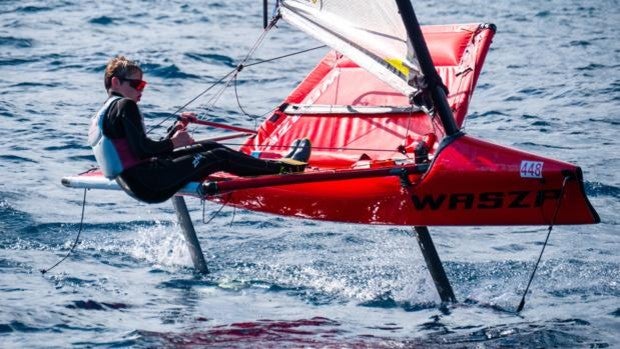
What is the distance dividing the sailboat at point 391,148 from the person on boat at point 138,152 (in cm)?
21

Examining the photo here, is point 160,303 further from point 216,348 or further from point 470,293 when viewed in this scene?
point 470,293

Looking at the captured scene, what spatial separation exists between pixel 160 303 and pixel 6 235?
197cm

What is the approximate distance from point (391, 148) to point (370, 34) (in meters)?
1.02

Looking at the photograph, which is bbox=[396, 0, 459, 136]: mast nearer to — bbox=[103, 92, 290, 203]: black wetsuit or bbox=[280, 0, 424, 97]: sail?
bbox=[280, 0, 424, 97]: sail

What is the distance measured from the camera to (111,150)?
7195mm

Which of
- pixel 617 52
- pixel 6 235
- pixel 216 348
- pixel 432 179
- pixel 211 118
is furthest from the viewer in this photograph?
pixel 617 52

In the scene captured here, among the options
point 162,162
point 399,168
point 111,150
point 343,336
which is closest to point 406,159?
point 399,168

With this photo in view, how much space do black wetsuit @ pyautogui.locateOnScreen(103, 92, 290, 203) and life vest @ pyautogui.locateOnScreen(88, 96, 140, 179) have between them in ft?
0.12

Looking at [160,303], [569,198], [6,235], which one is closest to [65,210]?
[6,235]

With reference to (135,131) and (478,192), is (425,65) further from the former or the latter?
(135,131)

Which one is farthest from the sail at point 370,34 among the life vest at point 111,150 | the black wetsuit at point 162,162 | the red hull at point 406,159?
the life vest at point 111,150

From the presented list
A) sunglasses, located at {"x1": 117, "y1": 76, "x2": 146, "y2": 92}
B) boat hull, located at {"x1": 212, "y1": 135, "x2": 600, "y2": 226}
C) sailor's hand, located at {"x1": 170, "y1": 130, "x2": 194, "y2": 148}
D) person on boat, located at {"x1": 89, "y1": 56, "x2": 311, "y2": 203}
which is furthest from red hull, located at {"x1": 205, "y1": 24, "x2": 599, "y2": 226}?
sunglasses, located at {"x1": 117, "y1": 76, "x2": 146, "y2": 92}

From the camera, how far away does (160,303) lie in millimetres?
7395

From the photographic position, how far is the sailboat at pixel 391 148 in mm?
6832
